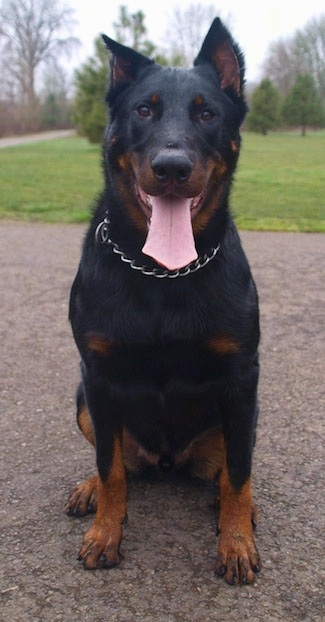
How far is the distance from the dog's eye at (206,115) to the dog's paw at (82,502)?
1.60 meters

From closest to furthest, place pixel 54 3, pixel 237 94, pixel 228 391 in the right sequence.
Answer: pixel 228 391 < pixel 237 94 < pixel 54 3

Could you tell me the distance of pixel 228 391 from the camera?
254 cm

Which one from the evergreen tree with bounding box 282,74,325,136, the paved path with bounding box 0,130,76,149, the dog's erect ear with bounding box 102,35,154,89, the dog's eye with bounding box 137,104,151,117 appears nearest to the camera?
the dog's eye with bounding box 137,104,151,117

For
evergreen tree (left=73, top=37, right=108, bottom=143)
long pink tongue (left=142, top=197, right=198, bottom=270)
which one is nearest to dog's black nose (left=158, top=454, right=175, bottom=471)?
long pink tongue (left=142, top=197, right=198, bottom=270)

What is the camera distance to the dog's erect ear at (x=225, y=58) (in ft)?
8.75

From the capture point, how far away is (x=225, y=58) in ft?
8.81

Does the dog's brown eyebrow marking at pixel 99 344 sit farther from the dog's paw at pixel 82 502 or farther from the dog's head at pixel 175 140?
the dog's paw at pixel 82 502

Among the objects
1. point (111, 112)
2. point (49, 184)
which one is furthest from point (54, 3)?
point (111, 112)

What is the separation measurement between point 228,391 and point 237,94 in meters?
1.17

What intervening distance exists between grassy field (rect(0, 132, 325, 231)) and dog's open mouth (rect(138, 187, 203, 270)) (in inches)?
114

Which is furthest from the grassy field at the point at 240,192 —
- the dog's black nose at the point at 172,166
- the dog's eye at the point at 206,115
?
the dog's black nose at the point at 172,166

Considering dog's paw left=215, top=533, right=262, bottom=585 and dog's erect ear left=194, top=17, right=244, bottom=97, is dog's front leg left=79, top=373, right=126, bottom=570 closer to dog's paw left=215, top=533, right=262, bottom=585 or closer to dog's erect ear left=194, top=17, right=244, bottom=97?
dog's paw left=215, top=533, right=262, bottom=585

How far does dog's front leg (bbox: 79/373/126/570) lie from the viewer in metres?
2.59

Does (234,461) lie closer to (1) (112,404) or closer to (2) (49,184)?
(1) (112,404)
